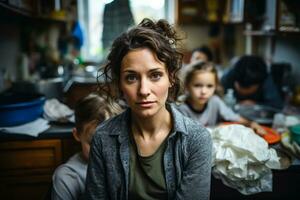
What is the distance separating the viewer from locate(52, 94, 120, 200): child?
51.9 inches

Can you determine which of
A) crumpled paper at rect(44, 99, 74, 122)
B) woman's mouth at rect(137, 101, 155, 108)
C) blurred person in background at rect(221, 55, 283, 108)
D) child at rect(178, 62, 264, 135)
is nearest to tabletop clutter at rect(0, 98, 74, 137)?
crumpled paper at rect(44, 99, 74, 122)

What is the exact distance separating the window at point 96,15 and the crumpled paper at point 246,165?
3204 mm

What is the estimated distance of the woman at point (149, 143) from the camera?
1054mm

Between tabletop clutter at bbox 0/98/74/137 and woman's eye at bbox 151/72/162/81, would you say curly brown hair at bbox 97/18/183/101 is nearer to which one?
woman's eye at bbox 151/72/162/81

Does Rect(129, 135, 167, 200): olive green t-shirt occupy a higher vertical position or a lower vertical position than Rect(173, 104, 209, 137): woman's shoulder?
lower

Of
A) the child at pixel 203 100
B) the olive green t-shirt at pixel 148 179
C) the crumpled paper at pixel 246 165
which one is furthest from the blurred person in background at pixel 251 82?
the olive green t-shirt at pixel 148 179

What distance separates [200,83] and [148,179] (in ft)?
3.17

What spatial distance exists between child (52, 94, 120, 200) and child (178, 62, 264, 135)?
0.61 meters

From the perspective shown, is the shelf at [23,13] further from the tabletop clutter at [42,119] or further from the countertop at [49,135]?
the countertop at [49,135]

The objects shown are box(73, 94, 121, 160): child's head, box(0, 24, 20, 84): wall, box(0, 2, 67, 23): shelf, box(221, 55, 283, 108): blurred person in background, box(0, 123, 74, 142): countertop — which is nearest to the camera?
box(73, 94, 121, 160): child's head

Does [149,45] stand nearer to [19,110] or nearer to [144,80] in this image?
[144,80]

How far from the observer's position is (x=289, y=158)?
140 centimetres

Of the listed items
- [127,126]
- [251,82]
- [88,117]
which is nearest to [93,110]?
[88,117]

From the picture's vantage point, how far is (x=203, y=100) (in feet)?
6.37
